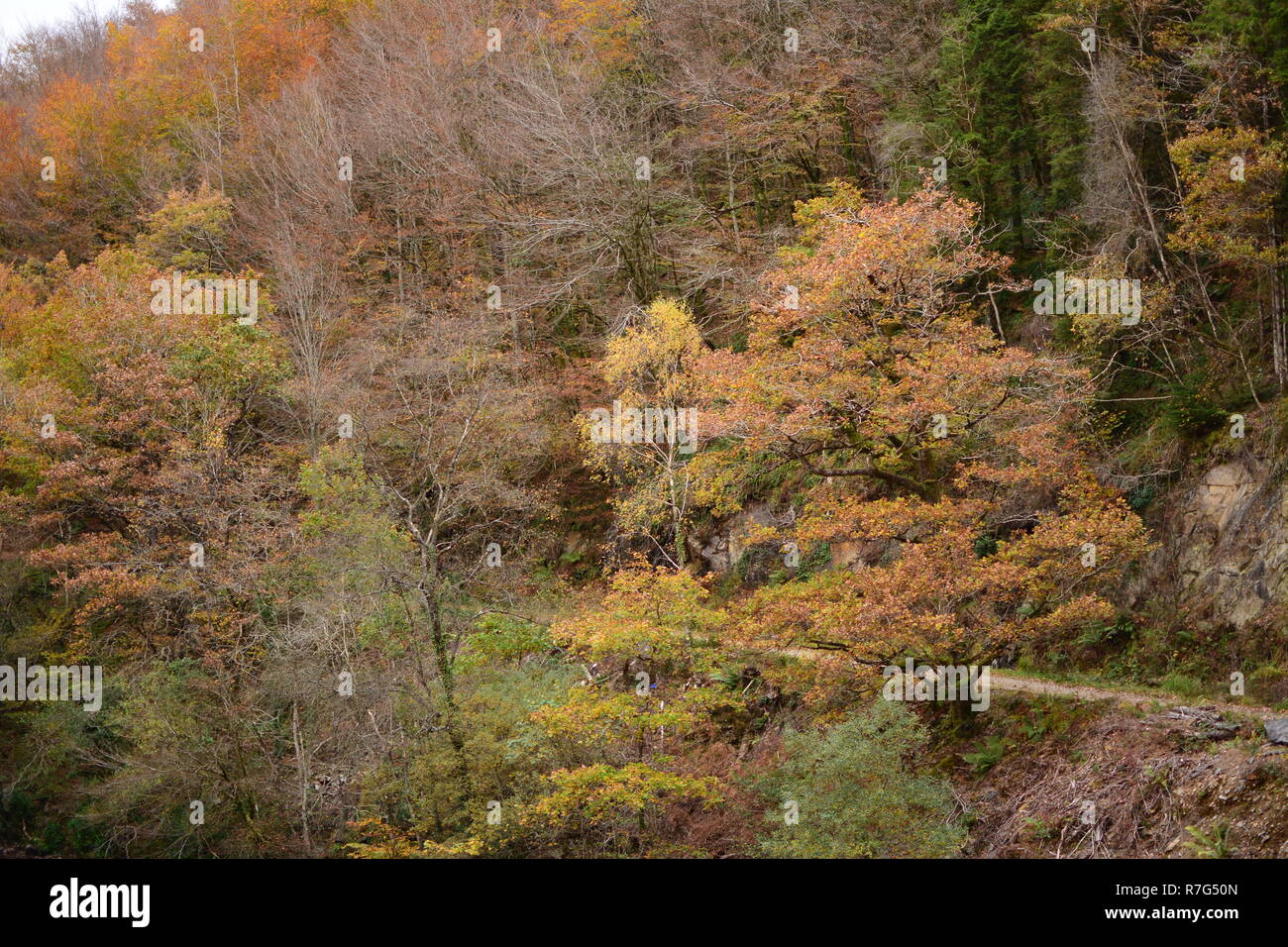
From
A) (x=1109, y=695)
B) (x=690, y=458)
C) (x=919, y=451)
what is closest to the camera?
(x=1109, y=695)

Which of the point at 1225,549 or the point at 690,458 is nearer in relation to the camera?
the point at 1225,549

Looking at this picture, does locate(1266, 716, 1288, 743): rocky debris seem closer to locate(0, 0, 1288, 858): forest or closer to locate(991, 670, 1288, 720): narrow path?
locate(0, 0, 1288, 858): forest

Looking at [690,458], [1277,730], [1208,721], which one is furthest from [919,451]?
[690,458]

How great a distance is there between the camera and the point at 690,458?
23.8 m

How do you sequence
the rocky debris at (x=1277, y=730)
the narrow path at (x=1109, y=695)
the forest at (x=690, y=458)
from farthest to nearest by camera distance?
the forest at (x=690, y=458) → the narrow path at (x=1109, y=695) → the rocky debris at (x=1277, y=730)

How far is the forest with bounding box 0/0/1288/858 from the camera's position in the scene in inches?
603

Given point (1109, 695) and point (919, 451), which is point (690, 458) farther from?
Result: point (1109, 695)

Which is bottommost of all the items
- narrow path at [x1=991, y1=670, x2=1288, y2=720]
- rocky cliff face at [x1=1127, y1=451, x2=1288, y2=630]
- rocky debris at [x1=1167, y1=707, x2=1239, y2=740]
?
rocky debris at [x1=1167, y1=707, x2=1239, y2=740]

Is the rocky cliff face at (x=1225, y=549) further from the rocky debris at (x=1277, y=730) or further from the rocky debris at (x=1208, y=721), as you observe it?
the rocky debris at (x=1277, y=730)

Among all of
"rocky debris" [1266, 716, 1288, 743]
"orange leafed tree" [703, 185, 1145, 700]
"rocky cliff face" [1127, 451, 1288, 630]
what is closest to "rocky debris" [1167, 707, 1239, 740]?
"rocky debris" [1266, 716, 1288, 743]

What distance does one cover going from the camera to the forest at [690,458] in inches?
603

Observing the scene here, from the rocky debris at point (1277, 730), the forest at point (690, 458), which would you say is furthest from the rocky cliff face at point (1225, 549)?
the rocky debris at point (1277, 730)

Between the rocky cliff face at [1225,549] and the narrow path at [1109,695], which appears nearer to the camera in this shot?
the narrow path at [1109,695]
